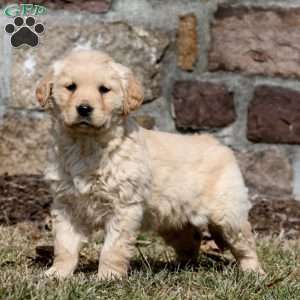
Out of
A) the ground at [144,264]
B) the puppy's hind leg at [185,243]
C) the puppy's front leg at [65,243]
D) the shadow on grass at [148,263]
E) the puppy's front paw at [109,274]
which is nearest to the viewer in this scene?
the ground at [144,264]

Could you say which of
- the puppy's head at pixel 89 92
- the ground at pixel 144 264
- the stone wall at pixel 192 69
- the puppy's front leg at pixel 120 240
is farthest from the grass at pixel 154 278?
the puppy's head at pixel 89 92

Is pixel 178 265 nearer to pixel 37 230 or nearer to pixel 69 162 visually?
pixel 69 162

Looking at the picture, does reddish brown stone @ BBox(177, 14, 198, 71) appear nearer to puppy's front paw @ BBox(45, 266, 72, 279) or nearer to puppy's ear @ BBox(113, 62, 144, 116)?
puppy's ear @ BBox(113, 62, 144, 116)

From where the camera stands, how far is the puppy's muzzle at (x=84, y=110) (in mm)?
4047

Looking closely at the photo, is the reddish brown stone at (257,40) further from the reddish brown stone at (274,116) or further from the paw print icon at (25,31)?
the paw print icon at (25,31)

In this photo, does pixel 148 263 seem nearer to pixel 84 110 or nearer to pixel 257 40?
pixel 84 110

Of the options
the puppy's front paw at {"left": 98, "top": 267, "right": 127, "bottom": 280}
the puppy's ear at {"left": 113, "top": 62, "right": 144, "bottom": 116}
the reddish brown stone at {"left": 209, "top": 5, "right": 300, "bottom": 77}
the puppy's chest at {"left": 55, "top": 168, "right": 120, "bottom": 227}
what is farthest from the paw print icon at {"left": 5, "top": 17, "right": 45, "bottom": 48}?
the puppy's front paw at {"left": 98, "top": 267, "right": 127, "bottom": 280}

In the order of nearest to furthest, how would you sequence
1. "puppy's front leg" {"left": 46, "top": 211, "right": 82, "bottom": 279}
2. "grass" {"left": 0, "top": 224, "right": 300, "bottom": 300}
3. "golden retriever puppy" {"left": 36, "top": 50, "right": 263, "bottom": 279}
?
1. "grass" {"left": 0, "top": 224, "right": 300, "bottom": 300}
2. "golden retriever puppy" {"left": 36, "top": 50, "right": 263, "bottom": 279}
3. "puppy's front leg" {"left": 46, "top": 211, "right": 82, "bottom": 279}

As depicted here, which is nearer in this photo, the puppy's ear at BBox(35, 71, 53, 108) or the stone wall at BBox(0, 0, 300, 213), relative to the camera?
the puppy's ear at BBox(35, 71, 53, 108)

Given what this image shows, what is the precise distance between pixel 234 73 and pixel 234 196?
1113mm

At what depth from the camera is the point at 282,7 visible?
18.0ft

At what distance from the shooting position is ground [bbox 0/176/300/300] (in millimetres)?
3836

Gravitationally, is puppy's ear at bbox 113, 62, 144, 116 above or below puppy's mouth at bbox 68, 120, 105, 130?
above

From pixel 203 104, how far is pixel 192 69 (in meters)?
0.24
